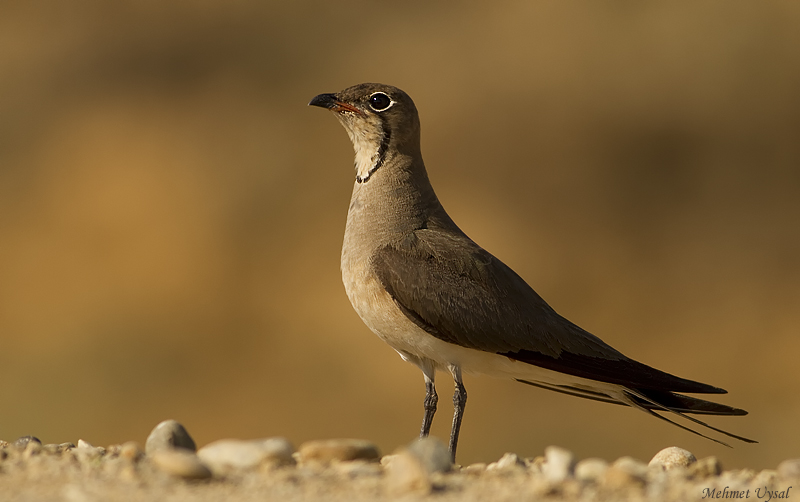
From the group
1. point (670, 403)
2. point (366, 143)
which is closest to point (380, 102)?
point (366, 143)

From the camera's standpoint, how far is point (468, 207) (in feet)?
59.4

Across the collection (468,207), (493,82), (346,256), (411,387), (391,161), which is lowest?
(411,387)

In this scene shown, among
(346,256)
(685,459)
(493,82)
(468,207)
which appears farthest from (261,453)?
(493,82)

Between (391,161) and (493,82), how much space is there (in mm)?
14649

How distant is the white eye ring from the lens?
6.04 m

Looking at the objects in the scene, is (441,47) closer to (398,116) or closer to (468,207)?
(468,207)

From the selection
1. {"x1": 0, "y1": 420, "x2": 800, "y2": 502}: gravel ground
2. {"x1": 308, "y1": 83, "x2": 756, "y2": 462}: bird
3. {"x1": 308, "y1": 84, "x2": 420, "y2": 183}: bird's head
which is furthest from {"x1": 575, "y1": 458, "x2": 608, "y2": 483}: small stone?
{"x1": 308, "y1": 84, "x2": 420, "y2": 183}: bird's head

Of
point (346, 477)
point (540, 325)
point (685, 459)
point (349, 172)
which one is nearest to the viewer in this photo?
point (346, 477)

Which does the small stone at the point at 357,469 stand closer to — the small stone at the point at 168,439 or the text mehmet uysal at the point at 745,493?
the small stone at the point at 168,439

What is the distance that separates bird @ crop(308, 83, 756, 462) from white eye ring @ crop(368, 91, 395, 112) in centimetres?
51

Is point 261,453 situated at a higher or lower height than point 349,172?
lower

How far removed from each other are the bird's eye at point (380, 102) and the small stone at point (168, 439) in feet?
8.44

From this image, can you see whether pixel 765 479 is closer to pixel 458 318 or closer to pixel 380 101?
pixel 458 318

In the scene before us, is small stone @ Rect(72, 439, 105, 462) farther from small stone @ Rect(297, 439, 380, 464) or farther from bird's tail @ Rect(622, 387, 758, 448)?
bird's tail @ Rect(622, 387, 758, 448)
